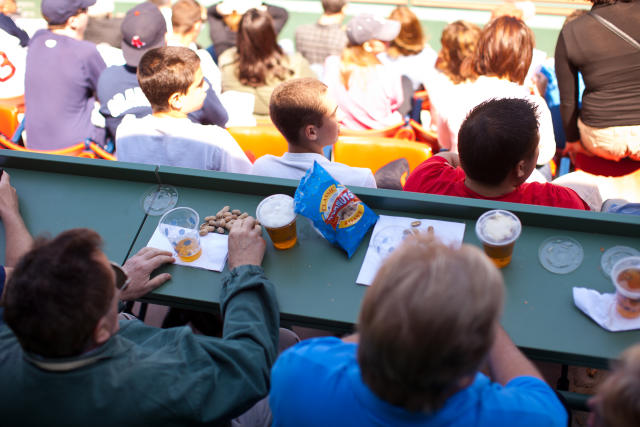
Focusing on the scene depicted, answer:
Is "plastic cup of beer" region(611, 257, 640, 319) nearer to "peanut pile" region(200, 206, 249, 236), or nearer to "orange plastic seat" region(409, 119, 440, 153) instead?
"peanut pile" region(200, 206, 249, 236)

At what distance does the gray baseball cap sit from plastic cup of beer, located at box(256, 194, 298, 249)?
2.30 meters

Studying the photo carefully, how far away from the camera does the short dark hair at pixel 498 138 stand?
6.10 feet

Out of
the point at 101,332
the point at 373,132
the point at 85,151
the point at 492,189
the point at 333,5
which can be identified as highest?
the point at 333,5

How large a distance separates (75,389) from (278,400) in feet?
1.68

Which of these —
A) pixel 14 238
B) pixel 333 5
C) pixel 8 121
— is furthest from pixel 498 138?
pixel 333 5

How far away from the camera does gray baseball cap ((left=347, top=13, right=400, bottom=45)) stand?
3758 millimetres

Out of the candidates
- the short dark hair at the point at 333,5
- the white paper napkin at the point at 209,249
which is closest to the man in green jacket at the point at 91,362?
the white paper napkin at the point at 209,249

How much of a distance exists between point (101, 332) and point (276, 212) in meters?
0.69

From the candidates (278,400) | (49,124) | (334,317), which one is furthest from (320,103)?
(49,124)

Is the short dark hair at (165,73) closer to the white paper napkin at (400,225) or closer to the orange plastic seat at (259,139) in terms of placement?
the orange plastic seat at (259,139)

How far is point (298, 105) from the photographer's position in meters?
2.40

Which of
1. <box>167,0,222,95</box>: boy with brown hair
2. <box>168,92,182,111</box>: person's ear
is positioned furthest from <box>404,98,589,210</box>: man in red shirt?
<box>167,0,222,95</box>: boy with brown hair

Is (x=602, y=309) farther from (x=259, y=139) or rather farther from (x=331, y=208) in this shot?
(x=259, y=139)

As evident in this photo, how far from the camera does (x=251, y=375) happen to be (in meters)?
1.45
